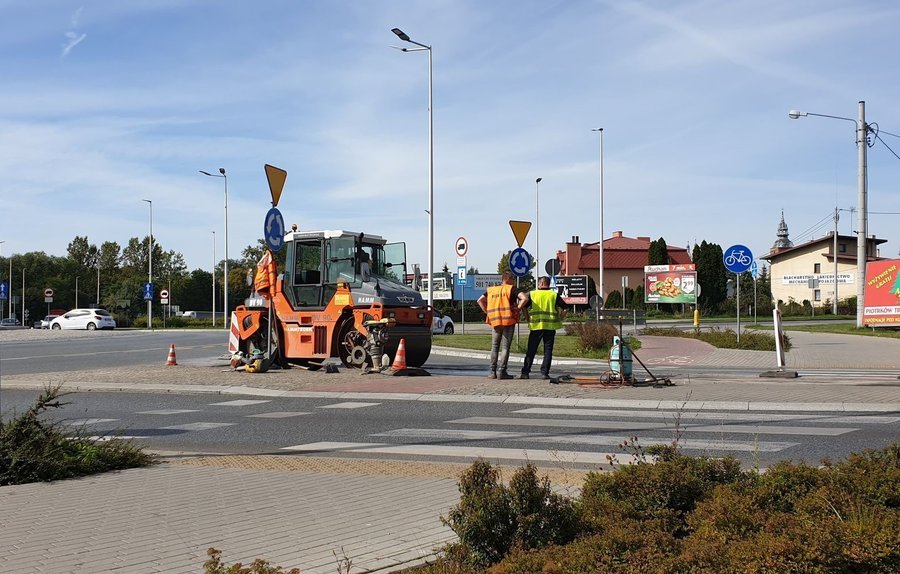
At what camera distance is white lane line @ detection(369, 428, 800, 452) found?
332 inches

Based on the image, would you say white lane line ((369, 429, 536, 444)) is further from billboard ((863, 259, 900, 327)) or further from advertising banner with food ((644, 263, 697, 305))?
advertising banner with food ((644, 263, 697, 305))

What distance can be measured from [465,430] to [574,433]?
4.35ft

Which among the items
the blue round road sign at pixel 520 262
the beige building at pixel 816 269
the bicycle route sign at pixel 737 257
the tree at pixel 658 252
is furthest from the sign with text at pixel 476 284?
the blue round road sign at pixel 520 262

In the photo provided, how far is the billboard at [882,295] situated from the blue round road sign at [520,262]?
71.7 feet

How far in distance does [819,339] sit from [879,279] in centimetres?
882

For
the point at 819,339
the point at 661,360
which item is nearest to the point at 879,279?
the point at 819,339

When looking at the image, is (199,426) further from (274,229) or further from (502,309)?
(502,309)

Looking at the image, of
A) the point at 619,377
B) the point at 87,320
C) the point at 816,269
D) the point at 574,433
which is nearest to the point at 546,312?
the point at 619,377

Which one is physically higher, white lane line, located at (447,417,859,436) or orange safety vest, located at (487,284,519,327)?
orange safety vest, located at (487,284,519,327)

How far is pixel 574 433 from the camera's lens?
384 inches

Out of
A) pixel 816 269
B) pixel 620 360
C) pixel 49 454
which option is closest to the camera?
pixel 49 454

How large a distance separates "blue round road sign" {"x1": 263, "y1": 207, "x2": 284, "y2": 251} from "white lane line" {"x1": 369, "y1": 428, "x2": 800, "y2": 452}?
6820 millimetres

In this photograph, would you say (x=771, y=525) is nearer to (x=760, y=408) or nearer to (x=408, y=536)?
(x=408, y=536)

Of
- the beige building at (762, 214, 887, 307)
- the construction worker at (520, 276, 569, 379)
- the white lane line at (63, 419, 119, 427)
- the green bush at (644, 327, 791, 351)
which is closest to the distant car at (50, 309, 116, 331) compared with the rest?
the green bush at (644, 327, 791, 351)
